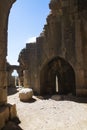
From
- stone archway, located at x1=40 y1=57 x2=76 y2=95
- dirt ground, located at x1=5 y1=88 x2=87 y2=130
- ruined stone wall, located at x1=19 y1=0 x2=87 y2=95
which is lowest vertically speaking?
dirt ground, located at x1=5 y1=88 x2=87 y2=130

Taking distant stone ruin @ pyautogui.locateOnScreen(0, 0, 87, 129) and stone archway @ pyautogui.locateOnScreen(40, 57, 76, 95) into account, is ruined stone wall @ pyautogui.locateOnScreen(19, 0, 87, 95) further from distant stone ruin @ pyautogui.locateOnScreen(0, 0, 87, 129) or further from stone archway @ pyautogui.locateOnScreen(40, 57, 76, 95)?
stone archway @ pyautogui.locateOnScreen(40, 57, 76, 95)

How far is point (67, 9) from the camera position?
472 inches

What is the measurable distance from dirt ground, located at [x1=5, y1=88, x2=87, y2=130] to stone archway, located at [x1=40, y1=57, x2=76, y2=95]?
3.15 meters

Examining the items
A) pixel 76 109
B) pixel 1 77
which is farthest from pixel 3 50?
pixel 76 109

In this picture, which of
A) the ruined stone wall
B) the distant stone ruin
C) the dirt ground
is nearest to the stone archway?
the distant stone ruin

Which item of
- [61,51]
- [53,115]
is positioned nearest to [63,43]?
[61,51]

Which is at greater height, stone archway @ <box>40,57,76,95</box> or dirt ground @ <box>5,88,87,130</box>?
stone archway @ <box>40,57,76,95</box>

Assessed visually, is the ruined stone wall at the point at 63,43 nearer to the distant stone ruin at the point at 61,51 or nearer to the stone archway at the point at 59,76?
the distant stone ruin at the point at 61,51

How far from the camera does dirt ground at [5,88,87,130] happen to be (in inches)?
253

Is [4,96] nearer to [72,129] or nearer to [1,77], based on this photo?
[1,77]

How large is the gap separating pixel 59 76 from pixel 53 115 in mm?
6776

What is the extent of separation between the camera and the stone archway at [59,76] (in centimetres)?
1345

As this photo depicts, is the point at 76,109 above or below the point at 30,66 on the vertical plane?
below

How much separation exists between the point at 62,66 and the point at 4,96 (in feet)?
25.9
